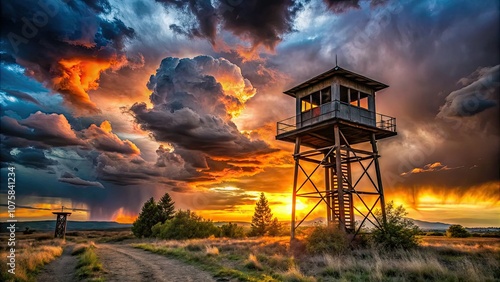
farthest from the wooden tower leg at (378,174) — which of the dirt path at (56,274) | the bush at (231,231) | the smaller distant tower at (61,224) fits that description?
the smaller distant tower at (61,224)

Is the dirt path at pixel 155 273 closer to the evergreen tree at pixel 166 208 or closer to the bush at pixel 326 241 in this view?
the bush at pixel 326 241

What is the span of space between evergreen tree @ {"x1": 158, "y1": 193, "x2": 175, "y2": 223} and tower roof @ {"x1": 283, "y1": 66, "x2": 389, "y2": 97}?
4715cm

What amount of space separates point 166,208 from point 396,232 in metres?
53.7

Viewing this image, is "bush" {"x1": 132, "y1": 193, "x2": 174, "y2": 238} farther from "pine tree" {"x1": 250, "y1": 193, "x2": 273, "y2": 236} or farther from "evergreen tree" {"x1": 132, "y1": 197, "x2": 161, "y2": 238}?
"pine tree" {"x1": 250, "y1": 193, "x2": 273, "y2": 236}

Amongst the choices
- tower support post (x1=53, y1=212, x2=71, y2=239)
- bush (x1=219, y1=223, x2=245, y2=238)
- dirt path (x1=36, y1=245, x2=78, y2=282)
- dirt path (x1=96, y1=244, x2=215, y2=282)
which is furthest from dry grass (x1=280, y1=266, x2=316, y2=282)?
tower support post (x1=53, y1=212, x2=71, y2=239)

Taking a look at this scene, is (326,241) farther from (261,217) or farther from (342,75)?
(261,217)

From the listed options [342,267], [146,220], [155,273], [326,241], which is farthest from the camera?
[146,220]

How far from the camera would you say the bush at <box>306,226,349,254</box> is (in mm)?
15711

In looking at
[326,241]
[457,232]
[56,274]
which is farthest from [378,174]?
[457,232]

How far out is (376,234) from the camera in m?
17.3

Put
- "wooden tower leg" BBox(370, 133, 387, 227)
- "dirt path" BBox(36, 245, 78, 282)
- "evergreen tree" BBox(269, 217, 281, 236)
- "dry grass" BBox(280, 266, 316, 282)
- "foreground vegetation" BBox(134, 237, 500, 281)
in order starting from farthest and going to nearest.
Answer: "evergreen tree" BBox(269, 217, 281, 236) → "wooden tower leg" BBox(370, 133, 387, 227) → "dirt path" BBox(36, 245, 78, 282) → "foreground vegetation" BBox(134, 237, 500, 281) → "dry grass" BBox(280, 266, 316, 282)

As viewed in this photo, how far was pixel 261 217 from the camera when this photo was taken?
69.7m

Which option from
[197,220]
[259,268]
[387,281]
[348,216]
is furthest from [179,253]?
[197,220]

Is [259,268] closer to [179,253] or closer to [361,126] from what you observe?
[179,253]
